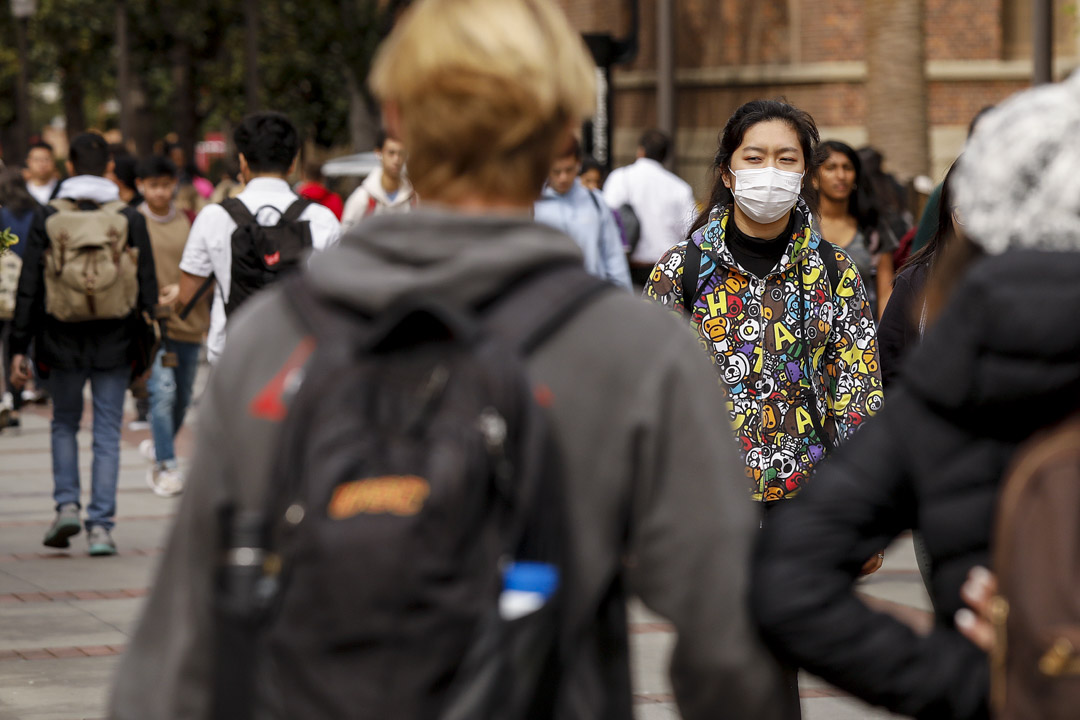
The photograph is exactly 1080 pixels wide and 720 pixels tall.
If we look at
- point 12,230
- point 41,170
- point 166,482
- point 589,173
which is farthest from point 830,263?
point 41,170

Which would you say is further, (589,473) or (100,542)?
(100,542)

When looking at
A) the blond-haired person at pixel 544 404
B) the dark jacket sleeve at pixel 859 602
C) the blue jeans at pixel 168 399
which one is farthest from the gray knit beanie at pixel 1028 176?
the blue jeans at pixel 168 399

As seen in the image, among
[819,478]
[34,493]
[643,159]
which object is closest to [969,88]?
[643,159]

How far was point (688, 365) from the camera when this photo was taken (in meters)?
2.04

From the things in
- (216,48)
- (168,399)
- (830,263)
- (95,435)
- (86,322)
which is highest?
(216,48)

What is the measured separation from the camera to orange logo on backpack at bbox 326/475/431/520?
1815 mm

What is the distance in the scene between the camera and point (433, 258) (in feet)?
6.54

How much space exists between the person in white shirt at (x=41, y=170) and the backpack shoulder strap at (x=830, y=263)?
1157 centimetres

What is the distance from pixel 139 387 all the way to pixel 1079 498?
7996 millimetres

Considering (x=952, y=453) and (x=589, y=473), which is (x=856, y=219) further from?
(x=589, y=473)

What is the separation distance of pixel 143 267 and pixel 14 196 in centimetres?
477

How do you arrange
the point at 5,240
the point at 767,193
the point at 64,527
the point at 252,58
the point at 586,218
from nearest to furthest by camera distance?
the point at 767,193, the point at 5,240, the point at 64,527, the point at 586,218, the point at 252,58

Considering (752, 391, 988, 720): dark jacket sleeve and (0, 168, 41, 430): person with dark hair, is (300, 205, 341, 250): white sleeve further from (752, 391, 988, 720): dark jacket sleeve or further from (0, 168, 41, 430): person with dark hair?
(752, 391, 988, 720): dark jacket sleeve

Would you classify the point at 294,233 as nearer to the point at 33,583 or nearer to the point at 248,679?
the point at 33,583
